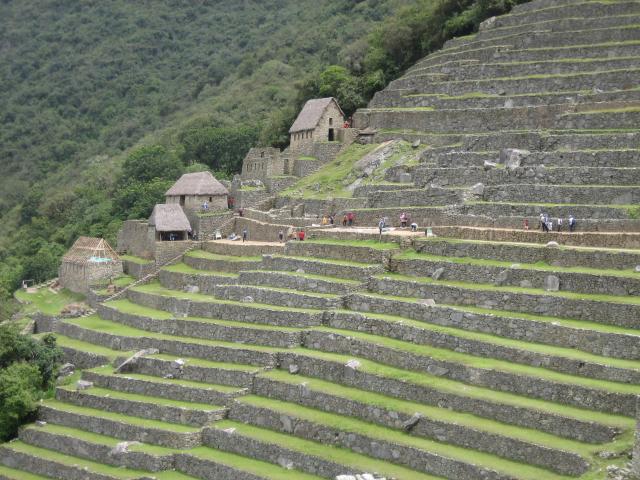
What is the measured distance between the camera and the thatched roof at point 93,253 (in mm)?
A: 49688

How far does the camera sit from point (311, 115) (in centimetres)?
5447

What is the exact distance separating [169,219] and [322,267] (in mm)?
14796

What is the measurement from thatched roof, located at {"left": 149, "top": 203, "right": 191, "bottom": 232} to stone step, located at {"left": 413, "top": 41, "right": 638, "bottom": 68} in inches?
629

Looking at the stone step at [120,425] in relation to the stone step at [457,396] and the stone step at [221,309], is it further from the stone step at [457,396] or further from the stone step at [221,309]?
the stone step at [221,309]

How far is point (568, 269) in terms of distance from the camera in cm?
2958

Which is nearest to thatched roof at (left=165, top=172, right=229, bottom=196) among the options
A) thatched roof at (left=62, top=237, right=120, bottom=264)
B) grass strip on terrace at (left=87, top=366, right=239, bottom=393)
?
thatched roof at (left=62, top=237, right=120, bottom=264)

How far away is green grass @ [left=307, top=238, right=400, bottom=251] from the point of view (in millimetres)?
35750

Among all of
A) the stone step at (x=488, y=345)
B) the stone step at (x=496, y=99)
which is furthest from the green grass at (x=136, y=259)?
the stone step at (x=488, y=345)

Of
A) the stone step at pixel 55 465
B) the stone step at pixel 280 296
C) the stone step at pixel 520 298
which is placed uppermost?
the stone step at pixel 520 298

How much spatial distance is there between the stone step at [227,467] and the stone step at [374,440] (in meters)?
1.24

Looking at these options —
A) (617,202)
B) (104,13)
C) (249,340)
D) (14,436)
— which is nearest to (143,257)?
(14,436)

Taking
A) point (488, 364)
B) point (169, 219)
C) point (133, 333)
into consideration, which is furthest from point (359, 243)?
point (169, 219)

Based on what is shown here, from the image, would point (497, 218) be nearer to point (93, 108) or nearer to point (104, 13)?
point (93, 108)

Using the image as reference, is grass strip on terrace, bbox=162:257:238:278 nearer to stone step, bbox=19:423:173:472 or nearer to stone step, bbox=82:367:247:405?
stone step, bbox=82:367:247:405
